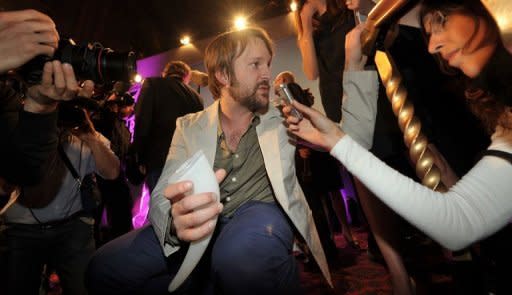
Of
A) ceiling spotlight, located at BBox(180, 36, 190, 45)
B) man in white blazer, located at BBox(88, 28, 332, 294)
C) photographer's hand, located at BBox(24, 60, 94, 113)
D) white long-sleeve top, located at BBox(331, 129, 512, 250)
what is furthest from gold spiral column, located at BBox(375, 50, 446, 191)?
ceiling spotlight, located at BBox(180, 36, 190, 45)

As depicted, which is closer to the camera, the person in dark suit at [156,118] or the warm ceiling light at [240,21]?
the person in dark suit at [156,118]

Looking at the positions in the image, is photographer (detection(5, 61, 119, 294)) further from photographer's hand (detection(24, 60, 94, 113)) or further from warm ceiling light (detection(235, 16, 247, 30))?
warm ceiling light (detection(235, 16, 247, 30))

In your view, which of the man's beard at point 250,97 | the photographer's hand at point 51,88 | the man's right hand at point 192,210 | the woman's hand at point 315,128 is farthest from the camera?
the man's beard at point 250,97

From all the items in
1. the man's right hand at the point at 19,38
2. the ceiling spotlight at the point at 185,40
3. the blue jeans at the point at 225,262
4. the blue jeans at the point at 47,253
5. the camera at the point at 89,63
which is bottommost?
the blue jeans at the point at 47,253

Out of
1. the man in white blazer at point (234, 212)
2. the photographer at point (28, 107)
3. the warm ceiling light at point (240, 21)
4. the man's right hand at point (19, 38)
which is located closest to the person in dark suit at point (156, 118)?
the man in white blazer at point (234, 212)

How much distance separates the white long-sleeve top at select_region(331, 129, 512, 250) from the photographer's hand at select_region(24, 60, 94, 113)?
1.07 metres

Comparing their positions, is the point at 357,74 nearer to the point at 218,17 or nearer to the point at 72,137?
the point at 72,137

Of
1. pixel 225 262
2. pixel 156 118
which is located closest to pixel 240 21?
pixel 156 118

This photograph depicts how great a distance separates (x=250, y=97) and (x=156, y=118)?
116cm

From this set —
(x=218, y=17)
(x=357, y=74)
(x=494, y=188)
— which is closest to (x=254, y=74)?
(x=357, y=74)

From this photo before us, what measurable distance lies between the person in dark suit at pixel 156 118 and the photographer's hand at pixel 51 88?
1.36 m

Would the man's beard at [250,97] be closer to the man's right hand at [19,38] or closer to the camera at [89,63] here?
the camera at [89,63]

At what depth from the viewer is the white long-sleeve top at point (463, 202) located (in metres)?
0.68

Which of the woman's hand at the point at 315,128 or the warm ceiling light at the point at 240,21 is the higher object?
the warm ceiling light at the point at 240,21
